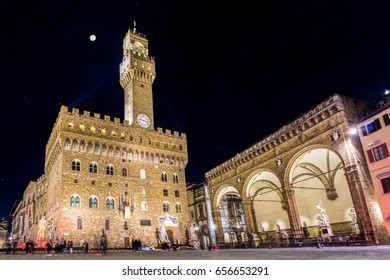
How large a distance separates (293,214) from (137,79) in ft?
78.2

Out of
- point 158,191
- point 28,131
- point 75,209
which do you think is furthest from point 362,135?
point 28,131

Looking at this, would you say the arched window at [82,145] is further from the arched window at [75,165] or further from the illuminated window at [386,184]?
the illuminated window at [386,184]

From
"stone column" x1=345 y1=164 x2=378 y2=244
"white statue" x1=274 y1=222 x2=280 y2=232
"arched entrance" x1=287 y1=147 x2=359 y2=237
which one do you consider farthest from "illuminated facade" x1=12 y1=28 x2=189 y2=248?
"stone column" x1=345 y1=164 x2=378 y2=244

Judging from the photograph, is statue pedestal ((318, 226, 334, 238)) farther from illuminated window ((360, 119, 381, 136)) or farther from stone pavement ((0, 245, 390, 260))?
illuminated window ((360, 119, 381, 136))

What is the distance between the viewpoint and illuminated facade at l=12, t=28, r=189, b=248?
27.0 m

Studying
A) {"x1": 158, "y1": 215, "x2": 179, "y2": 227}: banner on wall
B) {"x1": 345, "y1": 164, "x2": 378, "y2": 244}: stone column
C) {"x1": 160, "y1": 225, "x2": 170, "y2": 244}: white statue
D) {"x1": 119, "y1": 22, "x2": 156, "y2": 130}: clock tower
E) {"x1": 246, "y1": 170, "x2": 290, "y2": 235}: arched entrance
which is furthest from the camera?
{"x1": 119, "y1": 22, "x2": 156, "y2": 130}: clock tower

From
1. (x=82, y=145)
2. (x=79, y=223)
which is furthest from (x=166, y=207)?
(x=82, y=145)

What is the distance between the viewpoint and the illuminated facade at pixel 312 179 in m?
17.7

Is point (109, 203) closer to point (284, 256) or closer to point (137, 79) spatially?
point (137, 79)

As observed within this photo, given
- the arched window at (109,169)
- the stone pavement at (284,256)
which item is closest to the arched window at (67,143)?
the arched window at (109,169)

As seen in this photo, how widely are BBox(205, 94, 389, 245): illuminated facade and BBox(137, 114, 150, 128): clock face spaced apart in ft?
30.8

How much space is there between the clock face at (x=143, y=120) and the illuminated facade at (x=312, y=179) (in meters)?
9.38

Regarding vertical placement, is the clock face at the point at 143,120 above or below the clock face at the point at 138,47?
below

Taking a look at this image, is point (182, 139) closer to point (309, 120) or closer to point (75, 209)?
point (75, 209)
